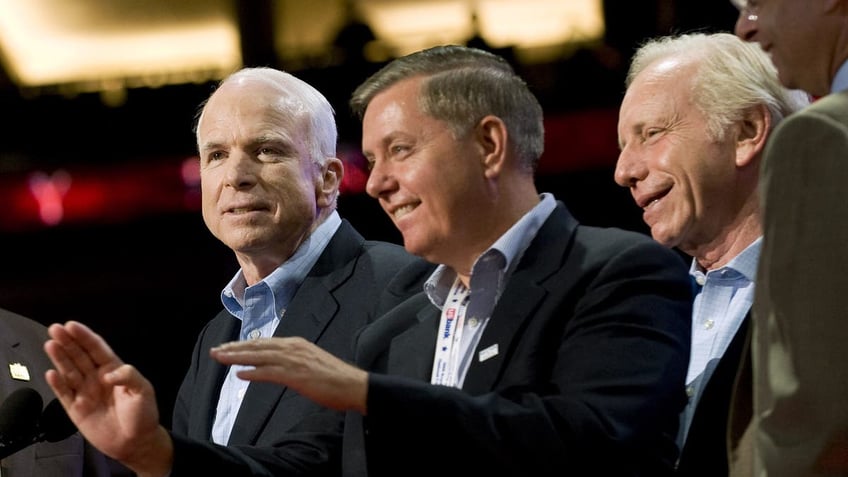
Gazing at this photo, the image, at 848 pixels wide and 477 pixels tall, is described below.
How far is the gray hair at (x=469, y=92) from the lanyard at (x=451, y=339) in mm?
267

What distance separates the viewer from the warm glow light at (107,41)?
24.3ft

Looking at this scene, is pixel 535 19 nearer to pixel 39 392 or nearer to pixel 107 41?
pixel 107 41

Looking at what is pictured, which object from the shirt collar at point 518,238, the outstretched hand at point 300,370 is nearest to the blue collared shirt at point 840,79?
the shirt collar at point 518,238

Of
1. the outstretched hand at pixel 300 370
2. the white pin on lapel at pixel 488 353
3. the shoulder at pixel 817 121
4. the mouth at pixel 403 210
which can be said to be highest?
the shoulder at pixel 817 121

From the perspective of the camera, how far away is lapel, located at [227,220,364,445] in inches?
107

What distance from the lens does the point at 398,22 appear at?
7.32 m

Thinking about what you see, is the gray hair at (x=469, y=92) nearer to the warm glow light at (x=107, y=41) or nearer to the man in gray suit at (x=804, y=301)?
the man in gray suit at (x=804, y=301)

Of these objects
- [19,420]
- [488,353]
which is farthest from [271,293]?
[488,353]

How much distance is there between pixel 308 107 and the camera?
311 cm

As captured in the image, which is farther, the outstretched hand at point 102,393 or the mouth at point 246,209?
the mouth at point 246,209

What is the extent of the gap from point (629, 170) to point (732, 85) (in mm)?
264

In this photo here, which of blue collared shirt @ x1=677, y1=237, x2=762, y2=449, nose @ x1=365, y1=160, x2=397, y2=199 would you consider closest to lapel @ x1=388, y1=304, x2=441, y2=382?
nose @ x1=365, y1=160, x2=397, y2=199

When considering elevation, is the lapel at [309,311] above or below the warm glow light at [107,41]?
below

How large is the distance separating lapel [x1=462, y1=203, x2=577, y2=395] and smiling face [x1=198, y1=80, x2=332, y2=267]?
0.84m
